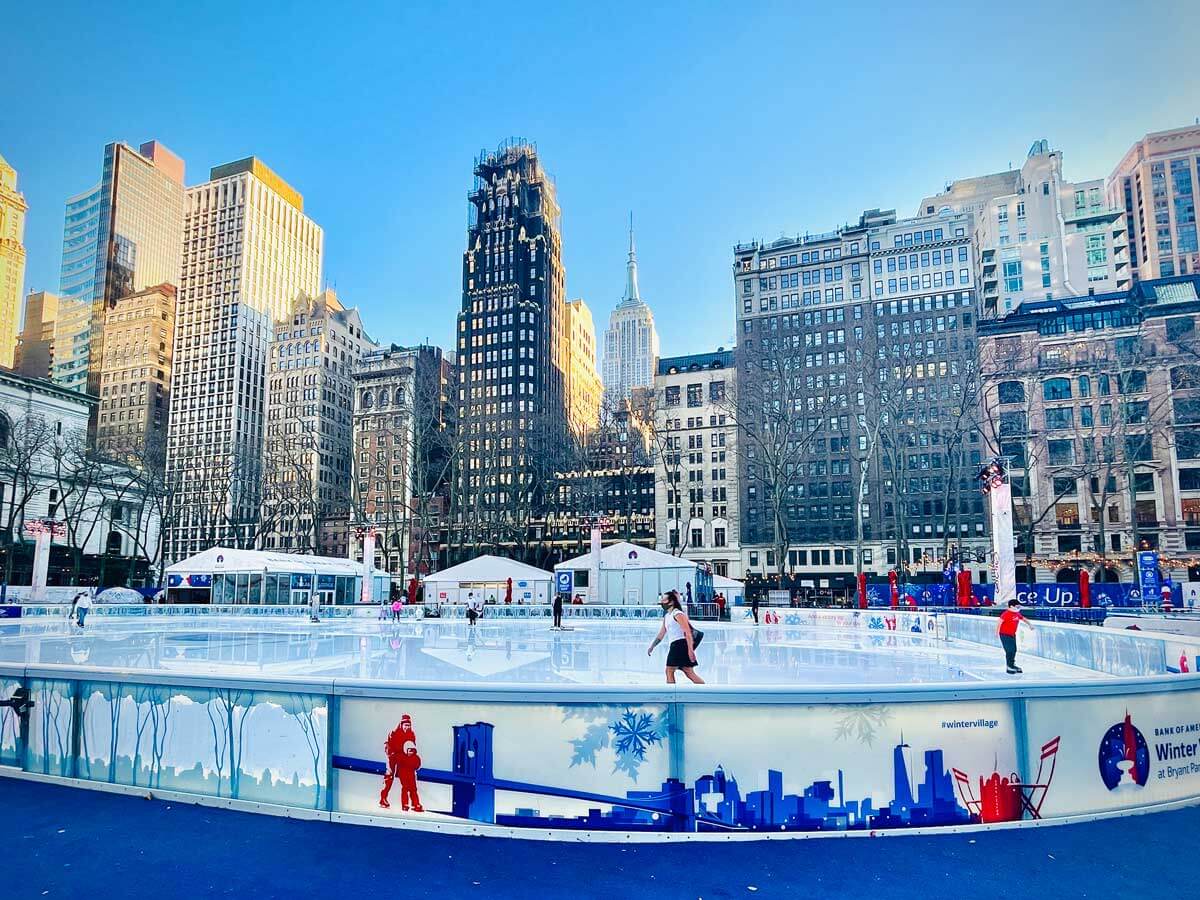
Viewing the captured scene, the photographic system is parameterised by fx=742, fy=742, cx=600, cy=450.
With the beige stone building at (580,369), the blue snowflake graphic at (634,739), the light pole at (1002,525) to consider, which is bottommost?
the blue snowflake graphic at (634,739)

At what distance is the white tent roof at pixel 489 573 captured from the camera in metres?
38.2

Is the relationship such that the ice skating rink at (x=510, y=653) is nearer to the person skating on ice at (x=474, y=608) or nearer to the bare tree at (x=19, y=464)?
the person skating on ice at (x=474, y=608)

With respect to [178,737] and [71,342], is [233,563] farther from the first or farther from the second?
[71,342]

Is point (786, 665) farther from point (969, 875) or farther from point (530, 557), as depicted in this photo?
point (530, 557)

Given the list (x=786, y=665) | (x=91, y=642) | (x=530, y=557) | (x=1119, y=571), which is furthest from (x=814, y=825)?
(x=530, y=557)

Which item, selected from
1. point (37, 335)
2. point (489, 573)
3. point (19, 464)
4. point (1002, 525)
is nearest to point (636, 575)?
point (489, 573)

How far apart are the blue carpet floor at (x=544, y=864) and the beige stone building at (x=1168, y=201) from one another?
478ft

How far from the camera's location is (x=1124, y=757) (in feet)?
18.4

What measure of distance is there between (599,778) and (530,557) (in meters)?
94.9

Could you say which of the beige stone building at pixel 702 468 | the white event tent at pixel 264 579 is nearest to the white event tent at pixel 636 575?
the white event tent at pixel 264 579

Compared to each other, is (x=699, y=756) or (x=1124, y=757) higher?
(x=699, y=756)

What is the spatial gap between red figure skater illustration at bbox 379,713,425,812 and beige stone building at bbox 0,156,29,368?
126187 millimetres

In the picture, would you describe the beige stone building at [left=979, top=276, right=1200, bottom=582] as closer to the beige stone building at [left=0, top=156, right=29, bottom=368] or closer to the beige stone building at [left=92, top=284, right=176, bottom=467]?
the beige stone building at [left=0, top=156, right=29, bottom=368]

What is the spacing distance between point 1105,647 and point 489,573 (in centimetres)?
2926
